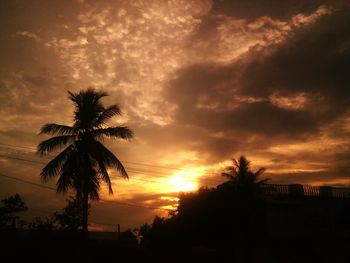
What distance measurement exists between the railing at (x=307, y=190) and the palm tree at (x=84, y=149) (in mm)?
13294

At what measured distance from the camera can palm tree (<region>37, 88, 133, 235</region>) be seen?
19203 millimetres

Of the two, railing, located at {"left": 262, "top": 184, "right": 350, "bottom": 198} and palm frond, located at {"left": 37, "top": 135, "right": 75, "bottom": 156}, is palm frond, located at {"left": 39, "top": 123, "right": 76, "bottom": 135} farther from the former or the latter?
railing, located at {"left": 262, "top": 184, "right": 350, "bottom": 198}

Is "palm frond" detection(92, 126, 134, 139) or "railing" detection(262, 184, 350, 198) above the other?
"palm frond" detection(92, 126, 134, 139)

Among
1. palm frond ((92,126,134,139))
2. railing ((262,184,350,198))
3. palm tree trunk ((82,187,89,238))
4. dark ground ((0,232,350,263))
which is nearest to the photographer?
dark ground ((0,232,350,263))

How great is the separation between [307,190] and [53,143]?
19893mm

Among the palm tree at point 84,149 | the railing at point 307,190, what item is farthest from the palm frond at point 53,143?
the railing at point 307,190

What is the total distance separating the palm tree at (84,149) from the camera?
19203 millimetres

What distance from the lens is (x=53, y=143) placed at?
1984 cm

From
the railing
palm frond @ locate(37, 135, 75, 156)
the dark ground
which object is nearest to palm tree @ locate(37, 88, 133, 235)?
palm frond @ locate(37, 135, 75, 156)

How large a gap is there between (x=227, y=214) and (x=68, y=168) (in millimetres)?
14592

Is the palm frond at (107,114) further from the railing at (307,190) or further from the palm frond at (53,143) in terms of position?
the railing at (307,190)

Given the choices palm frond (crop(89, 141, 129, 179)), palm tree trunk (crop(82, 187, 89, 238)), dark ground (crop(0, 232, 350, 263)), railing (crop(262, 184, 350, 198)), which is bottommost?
dark ground (crop(0, 232, 350, 263))

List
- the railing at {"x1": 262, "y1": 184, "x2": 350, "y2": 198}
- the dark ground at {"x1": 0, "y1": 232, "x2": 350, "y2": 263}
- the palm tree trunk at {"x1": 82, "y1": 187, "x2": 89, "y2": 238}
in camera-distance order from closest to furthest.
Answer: the dark ground at {"x1": 0, "y1": 232, "x2": 350, "y2": 263} < the palm tree trunk at {"x1": 82, "y1": 187, "x2": 89, "y2": 238} < the railing at {"x1": 262, "y1": 184, "x2": 350, "y2": 198}

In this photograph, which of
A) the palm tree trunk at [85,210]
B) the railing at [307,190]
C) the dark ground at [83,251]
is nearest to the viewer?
the dark ground at [83,251]
